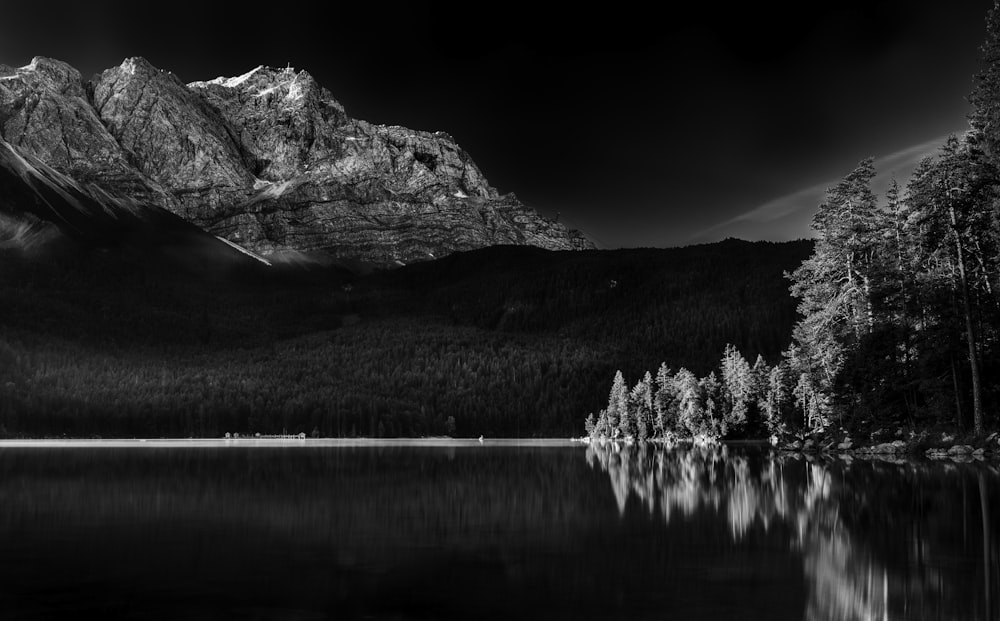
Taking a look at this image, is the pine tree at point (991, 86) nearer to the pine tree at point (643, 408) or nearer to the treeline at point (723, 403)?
the treeline at point (723, 403)

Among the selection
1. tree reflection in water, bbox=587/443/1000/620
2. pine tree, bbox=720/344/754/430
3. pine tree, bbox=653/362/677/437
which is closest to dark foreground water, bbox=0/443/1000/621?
tree reflection in water, bbox=587/443/1000/620

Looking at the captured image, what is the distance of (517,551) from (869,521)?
1118 cm

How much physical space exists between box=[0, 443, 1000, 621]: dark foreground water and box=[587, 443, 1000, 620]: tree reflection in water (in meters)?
0.09

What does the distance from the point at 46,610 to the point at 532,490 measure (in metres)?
28.1

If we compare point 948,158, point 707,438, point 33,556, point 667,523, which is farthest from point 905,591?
point 707,438

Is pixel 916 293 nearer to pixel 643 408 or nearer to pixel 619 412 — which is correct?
pixel 643 408

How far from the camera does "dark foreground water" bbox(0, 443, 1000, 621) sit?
15.8 meters

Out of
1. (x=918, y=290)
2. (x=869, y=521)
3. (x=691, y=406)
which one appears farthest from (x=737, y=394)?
(x=869, y=521)

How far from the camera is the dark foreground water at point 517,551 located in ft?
51.7

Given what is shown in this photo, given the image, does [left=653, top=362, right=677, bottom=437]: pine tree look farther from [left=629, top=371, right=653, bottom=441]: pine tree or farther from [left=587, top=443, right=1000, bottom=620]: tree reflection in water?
[left=587, top=443, right=1000, bottom=620]: tree reflection in water

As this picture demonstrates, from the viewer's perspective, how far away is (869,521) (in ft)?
84.1

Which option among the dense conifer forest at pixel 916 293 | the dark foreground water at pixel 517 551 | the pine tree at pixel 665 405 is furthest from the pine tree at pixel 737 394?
the dark foreground water at pixel 517 551

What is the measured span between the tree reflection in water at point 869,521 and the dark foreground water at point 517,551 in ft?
0.29

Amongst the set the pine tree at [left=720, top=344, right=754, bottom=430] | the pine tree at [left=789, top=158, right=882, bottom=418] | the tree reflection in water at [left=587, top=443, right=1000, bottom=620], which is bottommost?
the tree reflection in water at [left=587, top=443, right=1000, bottom=620]
